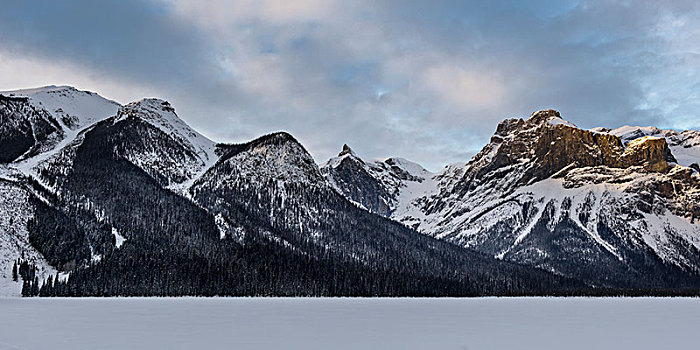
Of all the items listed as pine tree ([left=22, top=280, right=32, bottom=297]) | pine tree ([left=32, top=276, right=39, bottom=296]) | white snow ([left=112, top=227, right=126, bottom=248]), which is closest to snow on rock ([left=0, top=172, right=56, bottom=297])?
pine tree ([left=22, top=280, right=32, bottom=297])

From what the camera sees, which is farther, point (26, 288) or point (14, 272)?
point (14, 272)

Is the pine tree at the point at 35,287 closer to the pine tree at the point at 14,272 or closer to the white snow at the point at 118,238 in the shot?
the pine tree at the point at 14,272

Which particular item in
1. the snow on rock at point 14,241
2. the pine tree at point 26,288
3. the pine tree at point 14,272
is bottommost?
the pine tree at point 26,288

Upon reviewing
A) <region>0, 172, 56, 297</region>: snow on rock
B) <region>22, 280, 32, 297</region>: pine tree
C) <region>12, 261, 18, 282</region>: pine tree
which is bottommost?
<region>22, 280, 32, 297</region>: pine tree

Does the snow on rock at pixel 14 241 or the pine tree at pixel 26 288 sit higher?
the snow on rock at pixel 14 241
